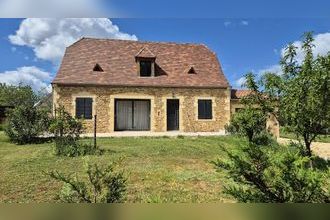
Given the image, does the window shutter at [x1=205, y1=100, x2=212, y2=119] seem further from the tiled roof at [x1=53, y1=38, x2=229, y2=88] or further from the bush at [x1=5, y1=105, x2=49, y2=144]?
the bush at [x1=5, y1=105, x2=49, y2=144]

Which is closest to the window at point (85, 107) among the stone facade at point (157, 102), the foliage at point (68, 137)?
the stone facade at point (157, 102)

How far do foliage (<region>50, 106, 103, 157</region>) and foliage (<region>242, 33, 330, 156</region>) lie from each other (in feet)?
16.4

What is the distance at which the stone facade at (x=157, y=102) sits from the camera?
1847 centimetres

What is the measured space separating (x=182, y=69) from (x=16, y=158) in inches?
459

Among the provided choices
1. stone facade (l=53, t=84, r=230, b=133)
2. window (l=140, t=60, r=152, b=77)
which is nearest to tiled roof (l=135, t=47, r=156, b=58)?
window (l=140, t=60, r=152, b=77)

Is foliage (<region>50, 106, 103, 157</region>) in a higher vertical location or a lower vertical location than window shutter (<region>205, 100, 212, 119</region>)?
lower

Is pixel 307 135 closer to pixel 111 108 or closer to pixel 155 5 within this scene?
pixel 155 5

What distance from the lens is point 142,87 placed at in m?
19.1

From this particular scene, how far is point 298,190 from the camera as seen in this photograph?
57.2 inches

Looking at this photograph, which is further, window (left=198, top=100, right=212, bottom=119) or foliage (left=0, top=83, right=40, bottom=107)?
foliage (left=0, top=83, right=40, bottom=107)

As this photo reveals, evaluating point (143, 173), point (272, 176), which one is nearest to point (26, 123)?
point (143, 173)

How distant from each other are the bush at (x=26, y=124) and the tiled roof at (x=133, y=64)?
4033 millimetres

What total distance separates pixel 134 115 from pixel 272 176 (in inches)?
713

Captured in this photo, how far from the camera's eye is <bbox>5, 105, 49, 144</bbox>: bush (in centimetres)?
1384
